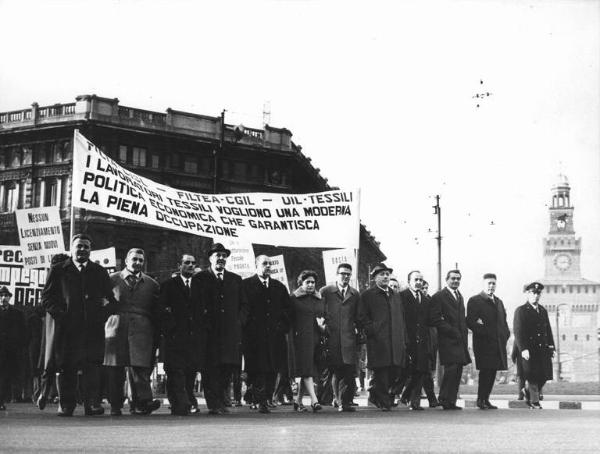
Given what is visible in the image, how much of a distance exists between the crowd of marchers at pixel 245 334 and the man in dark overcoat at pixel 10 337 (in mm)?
20

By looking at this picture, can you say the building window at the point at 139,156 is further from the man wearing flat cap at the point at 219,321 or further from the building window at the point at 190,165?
the man wearing flat cap at the point at 219,321

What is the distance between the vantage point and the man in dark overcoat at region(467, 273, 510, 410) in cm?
1377

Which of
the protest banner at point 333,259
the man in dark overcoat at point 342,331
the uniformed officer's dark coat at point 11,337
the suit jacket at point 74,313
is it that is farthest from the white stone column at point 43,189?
the suit jacket at point 74,313

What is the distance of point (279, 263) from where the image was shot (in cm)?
2548

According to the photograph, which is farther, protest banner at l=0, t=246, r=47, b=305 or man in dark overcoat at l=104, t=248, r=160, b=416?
protest banner at l=0, t=246, r=47, b=305

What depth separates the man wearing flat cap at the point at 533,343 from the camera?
1465cm

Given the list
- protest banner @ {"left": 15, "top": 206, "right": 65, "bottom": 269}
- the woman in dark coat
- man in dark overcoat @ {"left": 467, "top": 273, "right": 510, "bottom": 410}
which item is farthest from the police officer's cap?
protest banner @ {"left": 15, "top": 206, "right": 65, "bottom": 269}

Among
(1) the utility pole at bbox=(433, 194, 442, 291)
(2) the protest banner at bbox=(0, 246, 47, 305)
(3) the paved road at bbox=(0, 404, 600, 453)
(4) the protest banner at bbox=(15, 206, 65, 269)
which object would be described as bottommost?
(3) the paved road at bbox=(0, 404, 600, 453)

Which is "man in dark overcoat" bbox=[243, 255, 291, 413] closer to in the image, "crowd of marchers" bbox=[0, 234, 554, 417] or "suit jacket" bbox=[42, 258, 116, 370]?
"crowd of marchers" bbox=[0, 234, 554, 417]

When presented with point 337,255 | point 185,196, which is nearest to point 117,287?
point 185,196

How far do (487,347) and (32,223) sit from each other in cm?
824

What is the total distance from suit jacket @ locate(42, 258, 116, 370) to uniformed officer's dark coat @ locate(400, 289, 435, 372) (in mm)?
4757

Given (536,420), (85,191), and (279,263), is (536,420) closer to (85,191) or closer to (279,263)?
(85,191)

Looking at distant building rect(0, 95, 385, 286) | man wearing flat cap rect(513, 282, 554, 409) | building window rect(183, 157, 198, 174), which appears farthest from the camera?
building window rect(183, 157, 198, 174)
